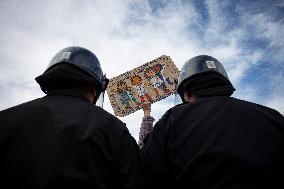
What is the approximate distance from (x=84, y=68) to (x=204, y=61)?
1.62 m

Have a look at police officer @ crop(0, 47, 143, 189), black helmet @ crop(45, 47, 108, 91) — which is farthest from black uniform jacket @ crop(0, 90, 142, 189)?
black helmet @ crop(45, 47, 108, 91)

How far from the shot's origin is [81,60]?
3299 millimetres

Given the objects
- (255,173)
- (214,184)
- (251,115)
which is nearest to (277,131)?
(251,115)

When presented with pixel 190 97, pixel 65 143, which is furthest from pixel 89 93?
pixel 190 97

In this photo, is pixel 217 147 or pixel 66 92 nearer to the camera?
pixel 217 147

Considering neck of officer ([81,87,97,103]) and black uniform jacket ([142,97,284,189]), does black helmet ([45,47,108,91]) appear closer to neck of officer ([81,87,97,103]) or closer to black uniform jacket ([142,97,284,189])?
neck of officer ([81,87,97,103])

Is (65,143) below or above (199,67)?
below

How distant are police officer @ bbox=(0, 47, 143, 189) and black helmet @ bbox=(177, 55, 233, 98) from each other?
4.33 ft

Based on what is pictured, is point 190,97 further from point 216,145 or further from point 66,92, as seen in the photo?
point 66,92

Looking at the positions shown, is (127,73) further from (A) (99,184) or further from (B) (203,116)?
(A) (99,184)

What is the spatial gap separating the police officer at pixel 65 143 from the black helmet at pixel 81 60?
314 mm

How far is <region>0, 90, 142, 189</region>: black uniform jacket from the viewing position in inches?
75.6

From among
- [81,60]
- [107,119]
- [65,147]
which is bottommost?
[65,147]

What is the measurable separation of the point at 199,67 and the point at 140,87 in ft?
6.40
